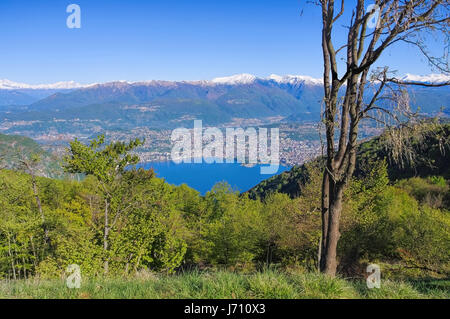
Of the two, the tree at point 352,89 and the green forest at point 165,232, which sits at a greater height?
the tree at point 352,89

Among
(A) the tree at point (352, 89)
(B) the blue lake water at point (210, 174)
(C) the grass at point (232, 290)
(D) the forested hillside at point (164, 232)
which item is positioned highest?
(A) the tree at point (352, 89)

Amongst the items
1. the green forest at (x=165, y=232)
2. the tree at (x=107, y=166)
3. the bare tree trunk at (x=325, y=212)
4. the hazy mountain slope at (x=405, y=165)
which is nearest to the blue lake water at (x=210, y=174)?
the hazy mountain slope at (x=405, y=165)

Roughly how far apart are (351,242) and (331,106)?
1348 cm

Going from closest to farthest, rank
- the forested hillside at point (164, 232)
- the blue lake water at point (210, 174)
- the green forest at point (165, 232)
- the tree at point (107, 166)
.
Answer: the tree at point (107, 166) < the green forest at point (165, 232) < the forested hillside at point (164, 232) < the blue lake water at point (210, 174)

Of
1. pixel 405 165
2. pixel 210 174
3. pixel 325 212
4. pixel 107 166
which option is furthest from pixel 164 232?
pixel 210 174

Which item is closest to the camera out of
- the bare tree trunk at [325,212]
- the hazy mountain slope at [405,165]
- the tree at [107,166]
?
the hazy mountain slope at [405,165]

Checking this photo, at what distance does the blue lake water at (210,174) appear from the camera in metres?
114

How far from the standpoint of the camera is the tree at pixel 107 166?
501 inches

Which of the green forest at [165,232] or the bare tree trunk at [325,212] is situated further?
the green forest at [165,232]

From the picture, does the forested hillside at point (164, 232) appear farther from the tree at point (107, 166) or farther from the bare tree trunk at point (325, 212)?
the bare tree trunk at point (325, 212)

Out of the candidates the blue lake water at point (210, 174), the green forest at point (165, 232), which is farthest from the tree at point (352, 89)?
the blue lake water at point (210, 174)

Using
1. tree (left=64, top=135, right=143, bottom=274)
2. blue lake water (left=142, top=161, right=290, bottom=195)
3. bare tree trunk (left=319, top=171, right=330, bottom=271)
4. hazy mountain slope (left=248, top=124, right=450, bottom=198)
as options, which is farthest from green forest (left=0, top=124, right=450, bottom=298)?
blue lake water (left=142, top=161, right=290, bottom=195)

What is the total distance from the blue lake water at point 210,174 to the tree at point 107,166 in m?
87.3

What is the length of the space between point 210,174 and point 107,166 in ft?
401
